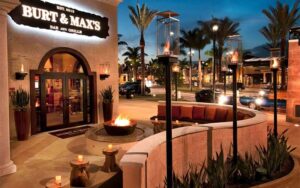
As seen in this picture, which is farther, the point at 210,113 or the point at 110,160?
the point at 210,113

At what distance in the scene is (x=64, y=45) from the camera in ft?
39.0

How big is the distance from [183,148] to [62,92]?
7808 millimetres

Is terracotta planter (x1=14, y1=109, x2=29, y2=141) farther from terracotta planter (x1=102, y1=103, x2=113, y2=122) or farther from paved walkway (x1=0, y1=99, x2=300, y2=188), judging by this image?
terracotta planter (x1=102, y1=103, x2=113, y2=122)

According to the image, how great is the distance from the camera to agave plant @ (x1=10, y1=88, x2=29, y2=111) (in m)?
9.63

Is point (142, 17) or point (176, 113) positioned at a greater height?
point (142, 17)

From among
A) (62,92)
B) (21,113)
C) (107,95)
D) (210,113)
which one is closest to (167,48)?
(21,113)

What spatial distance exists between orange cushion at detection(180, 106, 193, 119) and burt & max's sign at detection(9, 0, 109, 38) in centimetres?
525

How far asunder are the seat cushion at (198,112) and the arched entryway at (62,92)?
15.5 ft

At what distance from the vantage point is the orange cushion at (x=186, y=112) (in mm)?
12195

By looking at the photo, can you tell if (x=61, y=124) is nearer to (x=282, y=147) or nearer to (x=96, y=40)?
(x=96, y=40)

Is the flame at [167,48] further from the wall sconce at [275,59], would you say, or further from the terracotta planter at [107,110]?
the terracotta planter at [107,110]

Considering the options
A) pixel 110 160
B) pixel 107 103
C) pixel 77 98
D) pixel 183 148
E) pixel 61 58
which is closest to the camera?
pixel 183 148

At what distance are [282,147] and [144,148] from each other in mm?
4335

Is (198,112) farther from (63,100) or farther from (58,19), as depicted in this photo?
(58,19)
